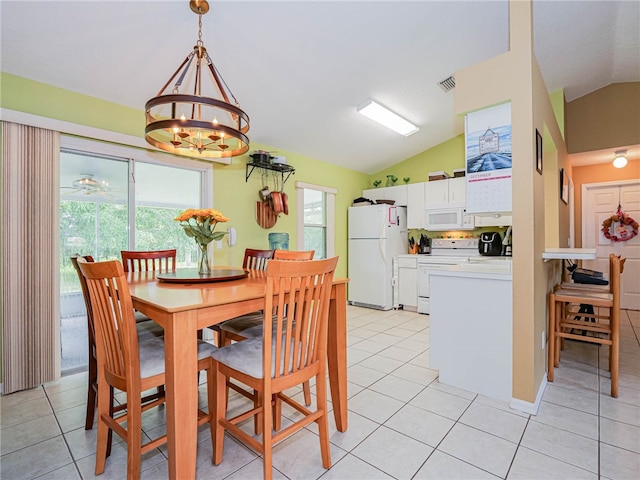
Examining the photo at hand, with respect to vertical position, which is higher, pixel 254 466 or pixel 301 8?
pixel 301 8

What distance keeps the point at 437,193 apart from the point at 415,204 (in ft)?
1.27

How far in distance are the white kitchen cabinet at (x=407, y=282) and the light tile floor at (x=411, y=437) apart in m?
2.18

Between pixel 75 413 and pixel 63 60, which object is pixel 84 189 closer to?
pixel 63 60

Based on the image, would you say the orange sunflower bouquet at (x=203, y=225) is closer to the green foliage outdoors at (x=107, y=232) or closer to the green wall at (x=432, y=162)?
the green foliage outdoors at (x=107, y=232)

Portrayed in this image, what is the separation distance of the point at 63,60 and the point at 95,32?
15.8 inches

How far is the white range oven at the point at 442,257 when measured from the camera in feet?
14.7

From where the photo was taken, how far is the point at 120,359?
1.47 m

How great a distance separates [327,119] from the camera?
12.6 ft

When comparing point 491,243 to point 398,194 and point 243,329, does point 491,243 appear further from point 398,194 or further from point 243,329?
point 243,329

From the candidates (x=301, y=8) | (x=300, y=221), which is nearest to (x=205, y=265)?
(x=301, y=8)

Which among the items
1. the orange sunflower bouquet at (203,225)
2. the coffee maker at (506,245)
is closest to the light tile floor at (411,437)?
the orange sunflower bouquet at (203,225)

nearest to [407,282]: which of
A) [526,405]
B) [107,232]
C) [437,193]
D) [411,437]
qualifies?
[437,193]

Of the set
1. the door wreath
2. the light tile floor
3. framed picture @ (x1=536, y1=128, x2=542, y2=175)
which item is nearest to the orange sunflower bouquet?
the light tile floor

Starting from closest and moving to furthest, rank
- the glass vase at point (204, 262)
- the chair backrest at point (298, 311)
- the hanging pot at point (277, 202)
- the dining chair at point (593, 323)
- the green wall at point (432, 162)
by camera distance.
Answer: the chair backrest at point (298, 311) → the glass vase at point (204, 262) → the dining chair at point (593, 323) → the hanging pot at point (277, 202) → the green wall at point (432, 162)
